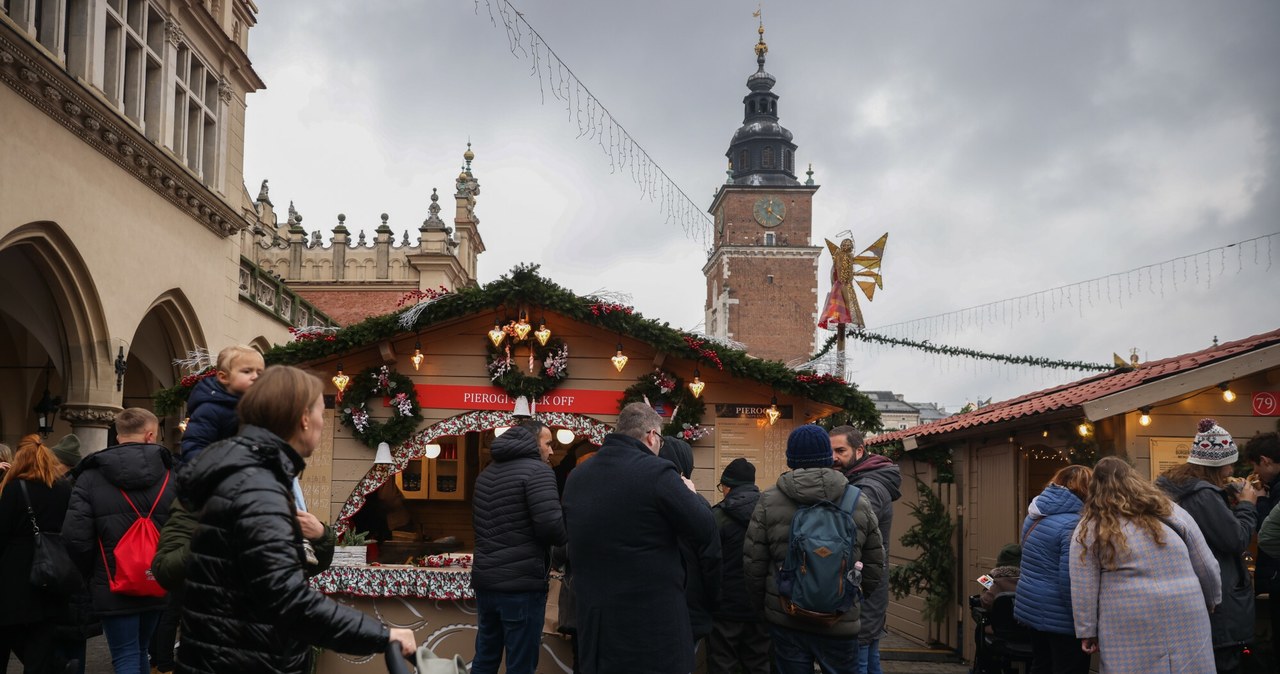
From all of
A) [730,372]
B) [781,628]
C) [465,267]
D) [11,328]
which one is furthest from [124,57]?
[465,267]

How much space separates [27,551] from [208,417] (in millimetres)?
2716

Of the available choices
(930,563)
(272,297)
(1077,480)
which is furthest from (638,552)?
(272,297)

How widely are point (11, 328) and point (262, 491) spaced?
16958mm

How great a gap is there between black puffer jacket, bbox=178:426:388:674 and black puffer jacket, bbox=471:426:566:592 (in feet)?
8.33

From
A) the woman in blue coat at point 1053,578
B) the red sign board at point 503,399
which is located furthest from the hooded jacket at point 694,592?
the red sign board at point 503,399

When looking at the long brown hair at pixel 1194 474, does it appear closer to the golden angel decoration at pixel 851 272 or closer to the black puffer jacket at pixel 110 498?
the black puffer jacket at pixel 110 498

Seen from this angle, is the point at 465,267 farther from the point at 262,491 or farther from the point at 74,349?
the point at 262,491

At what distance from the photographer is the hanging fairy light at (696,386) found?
9094 millimetres

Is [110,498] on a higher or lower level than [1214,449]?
lower

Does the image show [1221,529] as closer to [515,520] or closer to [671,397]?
[515,520]

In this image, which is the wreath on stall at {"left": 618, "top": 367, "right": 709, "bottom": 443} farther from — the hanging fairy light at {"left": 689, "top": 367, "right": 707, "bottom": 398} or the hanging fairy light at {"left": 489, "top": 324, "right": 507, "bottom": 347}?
the hanging fairy light at {"left": 489, "top": 324, "right": 507, "bottom": 347}

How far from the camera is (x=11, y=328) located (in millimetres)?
16688

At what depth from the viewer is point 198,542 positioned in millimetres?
2721

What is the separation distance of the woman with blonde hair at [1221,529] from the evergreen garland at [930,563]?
18.2 ft
